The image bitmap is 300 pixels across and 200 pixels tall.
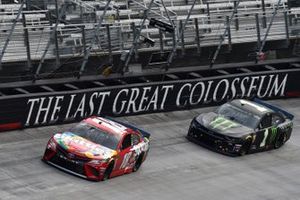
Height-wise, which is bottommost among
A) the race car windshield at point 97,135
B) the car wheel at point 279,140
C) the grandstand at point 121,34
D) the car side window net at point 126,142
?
the car wheel at point 279,140

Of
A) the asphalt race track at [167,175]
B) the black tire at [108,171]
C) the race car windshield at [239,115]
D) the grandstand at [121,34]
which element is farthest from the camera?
the grandstand at [121,34]

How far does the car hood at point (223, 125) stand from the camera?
21812 millimetres

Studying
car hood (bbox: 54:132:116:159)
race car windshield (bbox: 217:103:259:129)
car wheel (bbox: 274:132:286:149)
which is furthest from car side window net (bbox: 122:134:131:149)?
car wheel (bbox: 274:132:286:149)

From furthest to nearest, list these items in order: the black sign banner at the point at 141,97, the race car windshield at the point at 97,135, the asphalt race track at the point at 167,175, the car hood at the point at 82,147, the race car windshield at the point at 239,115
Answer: the race car windshield at the point at 239,115
the black sign banner at the point at 141,97
the race car windshield at the point at 97,135
the car hood at the point at 82,147
the asphalt race track at the point at 167,175

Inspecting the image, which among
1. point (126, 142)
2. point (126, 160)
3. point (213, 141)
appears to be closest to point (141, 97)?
point (213, 141)

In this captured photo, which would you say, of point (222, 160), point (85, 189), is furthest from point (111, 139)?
point (222, 160)

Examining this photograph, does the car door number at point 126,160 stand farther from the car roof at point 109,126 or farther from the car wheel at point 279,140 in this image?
the car wheel at point 279,140

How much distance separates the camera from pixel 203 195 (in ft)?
58.3

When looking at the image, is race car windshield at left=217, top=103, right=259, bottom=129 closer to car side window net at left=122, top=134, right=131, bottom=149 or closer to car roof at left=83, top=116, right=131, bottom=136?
car roof at left=83, top=116, right=131, bottom=136

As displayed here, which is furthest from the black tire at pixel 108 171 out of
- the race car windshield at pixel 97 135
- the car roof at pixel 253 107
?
the car roof at pixel 253 107

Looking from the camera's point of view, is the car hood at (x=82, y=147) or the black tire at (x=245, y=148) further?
the black tire at (x=245, y=148)

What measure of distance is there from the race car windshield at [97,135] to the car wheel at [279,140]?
6.47 m

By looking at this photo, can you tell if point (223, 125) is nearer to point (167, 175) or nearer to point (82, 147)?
point (167, 175)

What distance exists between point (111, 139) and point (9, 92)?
18.3 ft
